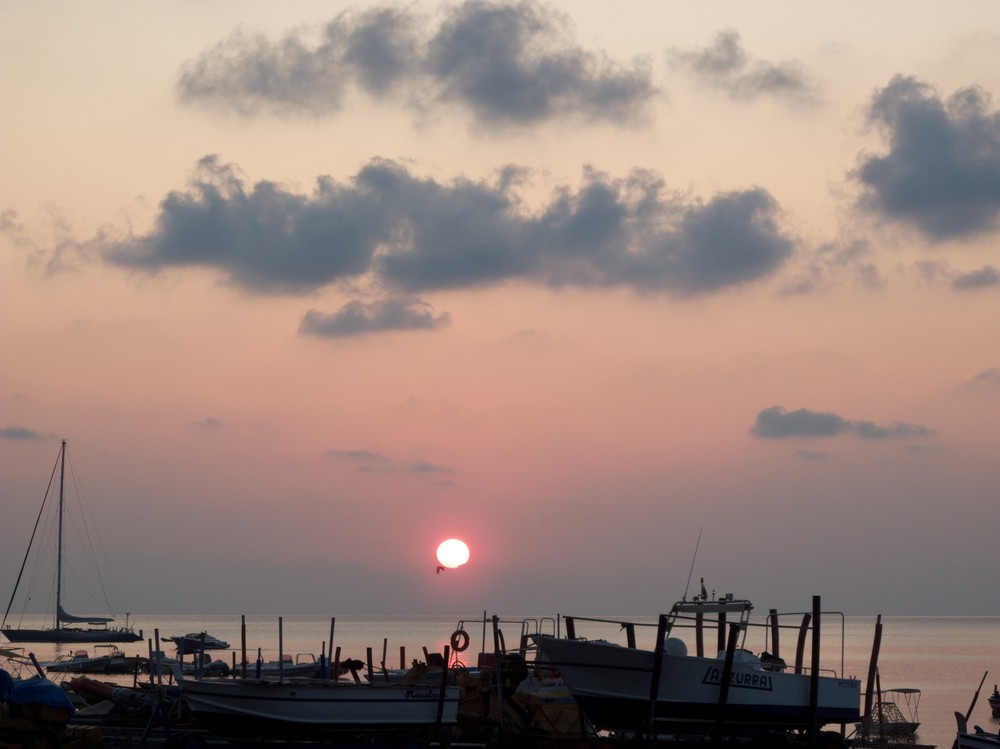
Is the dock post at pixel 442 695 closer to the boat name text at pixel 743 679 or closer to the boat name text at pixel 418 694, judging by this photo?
the boat name text at pixel 418 694

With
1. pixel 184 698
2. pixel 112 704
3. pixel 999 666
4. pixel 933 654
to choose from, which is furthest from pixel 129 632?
pixel 933 654

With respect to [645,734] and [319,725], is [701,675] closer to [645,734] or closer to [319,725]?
[645,734]

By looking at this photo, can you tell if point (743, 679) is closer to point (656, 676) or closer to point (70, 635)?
point (656, 676)

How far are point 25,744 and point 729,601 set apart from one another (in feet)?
55.5

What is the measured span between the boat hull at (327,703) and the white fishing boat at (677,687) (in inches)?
139

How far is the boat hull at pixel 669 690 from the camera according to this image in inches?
1340

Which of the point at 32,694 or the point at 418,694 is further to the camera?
the point at 418,694

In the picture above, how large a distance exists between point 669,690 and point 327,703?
8794 mm

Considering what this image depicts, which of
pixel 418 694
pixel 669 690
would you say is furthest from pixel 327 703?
pixel 669 690

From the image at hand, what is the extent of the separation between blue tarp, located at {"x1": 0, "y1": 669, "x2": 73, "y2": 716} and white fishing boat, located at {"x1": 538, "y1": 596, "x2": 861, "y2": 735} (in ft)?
38.6

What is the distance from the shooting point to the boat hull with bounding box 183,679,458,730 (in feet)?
115

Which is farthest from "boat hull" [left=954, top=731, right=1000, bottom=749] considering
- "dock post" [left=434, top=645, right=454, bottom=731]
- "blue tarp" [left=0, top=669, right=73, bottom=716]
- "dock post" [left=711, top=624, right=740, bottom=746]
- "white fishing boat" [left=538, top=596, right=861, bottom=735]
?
"blue tarp" [left=0, top=669, right=73, bottom=716]

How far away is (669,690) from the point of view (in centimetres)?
3422

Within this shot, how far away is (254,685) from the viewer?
35031mm
